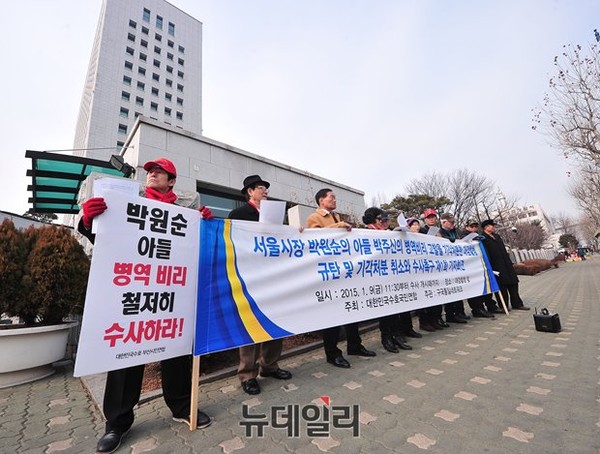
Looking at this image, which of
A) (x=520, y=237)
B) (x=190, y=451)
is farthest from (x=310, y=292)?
(x=520, y=237)

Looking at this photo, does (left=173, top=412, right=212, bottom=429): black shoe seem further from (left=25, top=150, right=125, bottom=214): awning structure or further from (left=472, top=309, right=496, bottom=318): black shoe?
(left=25, top=150, right=125, bottom=214): awning structure

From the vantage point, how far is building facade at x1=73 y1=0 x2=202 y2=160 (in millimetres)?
30172

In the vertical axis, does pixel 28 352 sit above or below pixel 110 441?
above

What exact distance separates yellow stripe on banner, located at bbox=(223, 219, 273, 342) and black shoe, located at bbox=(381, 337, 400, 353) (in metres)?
1.94

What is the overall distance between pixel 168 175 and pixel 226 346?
1.51 metres

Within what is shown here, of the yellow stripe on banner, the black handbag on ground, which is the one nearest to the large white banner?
the yellow stripe on banner

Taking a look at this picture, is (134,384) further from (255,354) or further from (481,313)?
(481,313)

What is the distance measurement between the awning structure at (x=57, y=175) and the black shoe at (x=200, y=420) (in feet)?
18.9

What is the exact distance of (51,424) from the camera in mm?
2209

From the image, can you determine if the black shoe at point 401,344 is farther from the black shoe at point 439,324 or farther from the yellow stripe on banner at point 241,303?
the yellow stripe on banner at point 241,303

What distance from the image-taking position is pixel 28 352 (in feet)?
10.3

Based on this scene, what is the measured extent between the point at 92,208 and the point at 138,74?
43171 mm

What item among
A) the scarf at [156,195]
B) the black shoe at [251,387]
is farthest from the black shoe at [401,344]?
the scarf at [156,195]

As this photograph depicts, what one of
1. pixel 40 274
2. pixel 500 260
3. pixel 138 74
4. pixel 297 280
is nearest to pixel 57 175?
pixel 40 274
